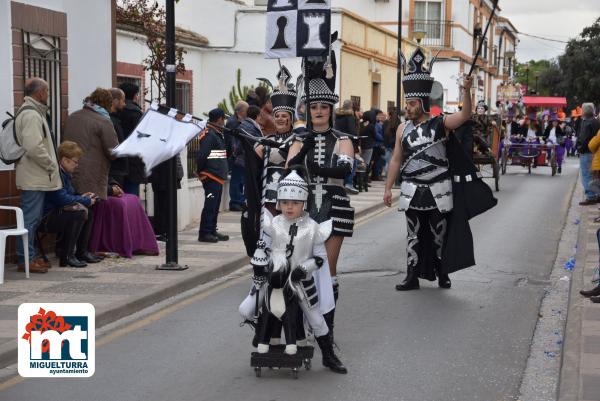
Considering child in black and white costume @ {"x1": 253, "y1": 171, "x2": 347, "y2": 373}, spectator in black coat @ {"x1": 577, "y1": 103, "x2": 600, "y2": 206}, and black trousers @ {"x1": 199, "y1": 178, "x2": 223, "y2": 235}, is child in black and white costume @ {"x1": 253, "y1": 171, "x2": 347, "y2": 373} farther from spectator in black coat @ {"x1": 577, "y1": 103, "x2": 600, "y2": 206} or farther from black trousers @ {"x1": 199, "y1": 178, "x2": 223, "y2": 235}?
spectator in black coat @ {"x1": 577, "y1": 103, "x2": 600, "y2": 206}

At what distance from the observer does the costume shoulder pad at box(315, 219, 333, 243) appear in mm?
7207

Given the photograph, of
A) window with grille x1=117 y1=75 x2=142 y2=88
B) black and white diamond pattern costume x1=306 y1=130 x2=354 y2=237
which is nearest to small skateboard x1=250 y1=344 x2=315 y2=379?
black and white diamond pattern costume x1=306 y1=130 x2=354 y2=237

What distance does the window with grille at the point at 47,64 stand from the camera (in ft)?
41.0

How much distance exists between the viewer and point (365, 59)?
32781 mm

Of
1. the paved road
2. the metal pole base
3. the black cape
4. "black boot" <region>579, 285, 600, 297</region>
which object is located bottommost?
the paved road

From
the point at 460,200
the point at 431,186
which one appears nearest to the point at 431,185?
the point at 431,186

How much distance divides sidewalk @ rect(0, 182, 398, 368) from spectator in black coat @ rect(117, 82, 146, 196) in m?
0.95

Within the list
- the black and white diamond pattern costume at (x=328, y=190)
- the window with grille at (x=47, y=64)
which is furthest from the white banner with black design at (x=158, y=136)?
the window with grille at (x=47, y=64)

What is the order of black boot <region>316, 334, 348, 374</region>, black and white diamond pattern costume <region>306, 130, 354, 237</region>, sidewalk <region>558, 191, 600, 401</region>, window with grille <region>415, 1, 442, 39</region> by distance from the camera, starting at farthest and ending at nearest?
1. window with grille <region>415, 1, 442, 39</region>
2. black and white diamond pattern costume <region>306, 130, 354, 237</region>
3. black boot <region>316, 334, 348, 374</region>
4. sidewalk <region>558, 191, 600, 401</region>

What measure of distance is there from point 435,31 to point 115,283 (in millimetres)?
49874

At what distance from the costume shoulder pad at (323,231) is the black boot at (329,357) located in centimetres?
71

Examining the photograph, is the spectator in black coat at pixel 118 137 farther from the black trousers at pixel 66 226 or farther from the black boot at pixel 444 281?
the black boot at pixel 444 281

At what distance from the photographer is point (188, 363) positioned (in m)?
7.66

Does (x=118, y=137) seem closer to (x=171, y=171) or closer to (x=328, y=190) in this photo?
(x=171, y=171)
